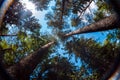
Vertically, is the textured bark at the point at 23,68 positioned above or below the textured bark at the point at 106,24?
below

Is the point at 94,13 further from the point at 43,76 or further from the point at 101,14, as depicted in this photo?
the point at 43,76

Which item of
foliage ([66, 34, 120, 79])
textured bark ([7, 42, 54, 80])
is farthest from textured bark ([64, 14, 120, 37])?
foliage ([66, 34, 120, 79])

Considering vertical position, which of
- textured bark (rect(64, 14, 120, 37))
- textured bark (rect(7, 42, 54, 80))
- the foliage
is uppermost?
the foliage

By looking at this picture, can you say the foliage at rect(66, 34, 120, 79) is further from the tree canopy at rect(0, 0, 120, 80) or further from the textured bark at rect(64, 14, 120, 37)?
the textured bark at rect(64, 14, 120, 37)

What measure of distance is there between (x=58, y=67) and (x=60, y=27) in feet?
5.81

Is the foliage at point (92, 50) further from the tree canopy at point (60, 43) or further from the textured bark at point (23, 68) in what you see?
the textured bark at point (23, 68)

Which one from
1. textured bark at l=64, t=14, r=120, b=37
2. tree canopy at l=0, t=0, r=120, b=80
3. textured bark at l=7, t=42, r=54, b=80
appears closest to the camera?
textured bark at l=64, t=14, r=120, b=37

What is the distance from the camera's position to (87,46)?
1062cm

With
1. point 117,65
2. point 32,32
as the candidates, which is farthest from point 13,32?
point 117,65

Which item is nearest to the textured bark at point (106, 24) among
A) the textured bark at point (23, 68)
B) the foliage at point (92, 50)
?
the textured bark at point (23, 68)

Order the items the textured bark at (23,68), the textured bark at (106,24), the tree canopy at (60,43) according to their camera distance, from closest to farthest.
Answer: the textured bark at (106,24)
the textured bark at (23,68)
the tree canopy at (60,43)

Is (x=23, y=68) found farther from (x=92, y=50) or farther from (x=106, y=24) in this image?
(x=92, y=50)

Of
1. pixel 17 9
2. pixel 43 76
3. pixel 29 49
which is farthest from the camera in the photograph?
pixel 29 49

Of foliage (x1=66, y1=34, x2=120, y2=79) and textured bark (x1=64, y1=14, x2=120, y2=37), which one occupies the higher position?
foliage (x1=66, y1=34, x2=120, y2=79)
